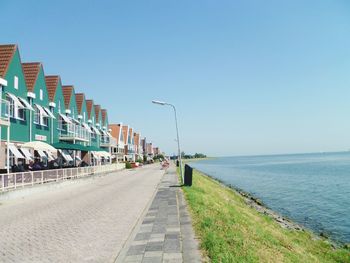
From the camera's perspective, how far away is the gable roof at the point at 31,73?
1270 inches

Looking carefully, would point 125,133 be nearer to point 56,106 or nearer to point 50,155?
point 56,106

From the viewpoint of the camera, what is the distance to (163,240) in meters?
9.07

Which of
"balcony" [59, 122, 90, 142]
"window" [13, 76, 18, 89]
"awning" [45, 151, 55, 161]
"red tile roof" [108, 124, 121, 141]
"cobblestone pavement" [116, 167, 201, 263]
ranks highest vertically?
"red tile roof" [108, 124, 121, 141]

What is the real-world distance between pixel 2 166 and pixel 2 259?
19060 millimetres

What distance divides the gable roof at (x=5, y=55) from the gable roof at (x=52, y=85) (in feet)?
29.3

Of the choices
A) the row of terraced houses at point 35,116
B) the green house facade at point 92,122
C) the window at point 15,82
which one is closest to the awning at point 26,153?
the row of terraced houses at point 35,116

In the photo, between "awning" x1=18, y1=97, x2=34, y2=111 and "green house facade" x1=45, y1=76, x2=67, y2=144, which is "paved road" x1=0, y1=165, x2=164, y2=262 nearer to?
"awning" x1=18, y1=97, x2=34, y2=111

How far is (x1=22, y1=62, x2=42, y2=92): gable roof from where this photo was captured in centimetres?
3225

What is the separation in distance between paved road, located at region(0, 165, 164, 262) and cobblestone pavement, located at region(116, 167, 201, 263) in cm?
36

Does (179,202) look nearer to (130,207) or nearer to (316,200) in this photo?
(130,207)

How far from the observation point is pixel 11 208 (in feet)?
51.8

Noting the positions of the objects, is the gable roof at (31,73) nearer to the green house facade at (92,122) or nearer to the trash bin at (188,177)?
the trash bin at (188,177)

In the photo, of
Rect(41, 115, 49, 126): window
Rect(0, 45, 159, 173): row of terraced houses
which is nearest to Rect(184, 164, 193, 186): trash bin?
Rect(0, 45, 159, 173): row of terraced houses

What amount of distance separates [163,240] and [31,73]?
28.2 metres
